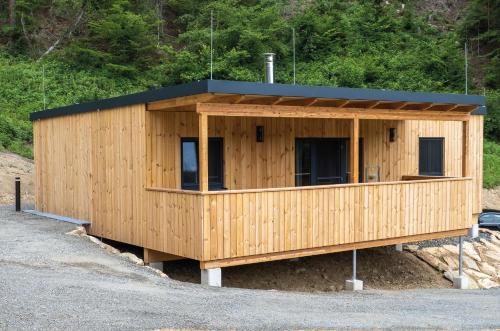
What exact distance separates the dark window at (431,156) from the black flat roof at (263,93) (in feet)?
8.57

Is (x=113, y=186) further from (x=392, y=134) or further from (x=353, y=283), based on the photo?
(x=392, y=134)

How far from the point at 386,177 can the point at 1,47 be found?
24229 millimetres

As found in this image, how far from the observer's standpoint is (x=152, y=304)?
25.7 feet

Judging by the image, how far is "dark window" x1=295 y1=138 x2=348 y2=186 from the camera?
1416cm

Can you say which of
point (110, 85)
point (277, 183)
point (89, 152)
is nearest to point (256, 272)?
point (277, 183)

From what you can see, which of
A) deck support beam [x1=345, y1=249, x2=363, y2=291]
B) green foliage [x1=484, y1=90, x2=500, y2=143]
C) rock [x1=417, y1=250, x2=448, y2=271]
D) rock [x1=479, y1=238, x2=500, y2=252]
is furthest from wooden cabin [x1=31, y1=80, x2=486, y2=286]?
green foliage [x1=484, y1=90, x2=500, y2=143]

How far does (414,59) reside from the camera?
105ft

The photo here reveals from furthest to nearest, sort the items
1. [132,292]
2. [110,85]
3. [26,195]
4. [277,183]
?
[110,85] < [26,195] < [277,183] < [132,292]

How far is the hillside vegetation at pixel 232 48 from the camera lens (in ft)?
94.6

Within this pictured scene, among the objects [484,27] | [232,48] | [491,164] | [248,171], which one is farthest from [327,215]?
[484,27]

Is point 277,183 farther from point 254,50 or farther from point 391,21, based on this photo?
point 391,21

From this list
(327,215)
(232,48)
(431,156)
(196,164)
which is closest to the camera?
(327,215)

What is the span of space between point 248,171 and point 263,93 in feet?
10.8

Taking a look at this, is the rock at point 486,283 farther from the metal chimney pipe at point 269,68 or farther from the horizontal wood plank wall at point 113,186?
the horizontal wood plank wall at point 113,186
